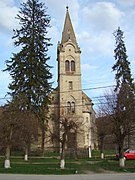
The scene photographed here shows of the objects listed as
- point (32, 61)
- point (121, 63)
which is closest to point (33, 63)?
point (32, 61)

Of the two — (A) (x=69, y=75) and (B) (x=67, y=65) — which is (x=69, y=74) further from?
(B) (x=67, y=65)

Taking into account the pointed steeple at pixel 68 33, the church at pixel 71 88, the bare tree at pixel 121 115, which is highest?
the pointed steeple at pixel 68 33

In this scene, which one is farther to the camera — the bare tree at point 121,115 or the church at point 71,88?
the church at point 71,88

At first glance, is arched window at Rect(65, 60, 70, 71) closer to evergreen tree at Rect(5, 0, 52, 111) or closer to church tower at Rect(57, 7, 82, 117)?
church tower at Rect(57, 7, 82, 117)

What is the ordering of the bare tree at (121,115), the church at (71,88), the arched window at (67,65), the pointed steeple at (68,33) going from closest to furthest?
the bare tree at (121,115) < the church at (71,88) < the arched window at (67,65) < the pointed steeple at (68,33)

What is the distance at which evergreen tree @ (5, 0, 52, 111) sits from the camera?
106 feet

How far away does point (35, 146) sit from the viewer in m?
41.2

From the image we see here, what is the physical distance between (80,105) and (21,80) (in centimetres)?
1587

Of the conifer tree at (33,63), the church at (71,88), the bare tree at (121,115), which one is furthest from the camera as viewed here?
the church at (71,88)

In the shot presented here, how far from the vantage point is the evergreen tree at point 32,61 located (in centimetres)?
3222

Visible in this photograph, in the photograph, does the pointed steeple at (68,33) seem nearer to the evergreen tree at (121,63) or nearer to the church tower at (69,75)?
the church tower at (69,75)

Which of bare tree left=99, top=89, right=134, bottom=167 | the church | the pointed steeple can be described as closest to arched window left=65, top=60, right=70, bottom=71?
the church

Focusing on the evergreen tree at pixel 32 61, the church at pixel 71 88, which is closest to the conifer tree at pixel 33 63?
the evergreen tree at pixel 32 61

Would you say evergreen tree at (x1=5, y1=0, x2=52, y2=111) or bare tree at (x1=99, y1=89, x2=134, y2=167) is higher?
evergreen tree at (x1=5, y1=0, x2=52, y2=111)
